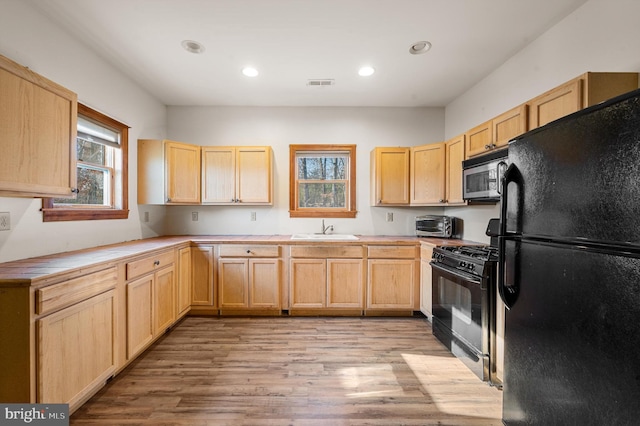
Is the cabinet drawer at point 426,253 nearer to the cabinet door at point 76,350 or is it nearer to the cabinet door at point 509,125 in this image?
the cabinet door at point 509,125

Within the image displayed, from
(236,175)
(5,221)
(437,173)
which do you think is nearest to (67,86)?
(5,221)

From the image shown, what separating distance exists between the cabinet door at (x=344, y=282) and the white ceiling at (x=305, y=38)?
7.01 feet

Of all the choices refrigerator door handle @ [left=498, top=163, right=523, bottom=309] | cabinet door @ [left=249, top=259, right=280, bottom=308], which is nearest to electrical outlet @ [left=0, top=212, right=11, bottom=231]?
cabinet door @ [left=249, top=259, right=280, bottom=308]

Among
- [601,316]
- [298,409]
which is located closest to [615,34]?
[601,316]

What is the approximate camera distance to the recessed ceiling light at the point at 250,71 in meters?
2.82

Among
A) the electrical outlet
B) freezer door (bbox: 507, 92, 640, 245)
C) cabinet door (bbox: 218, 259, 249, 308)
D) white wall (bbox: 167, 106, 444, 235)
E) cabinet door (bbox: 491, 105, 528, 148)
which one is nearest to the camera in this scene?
freezer door (bbox: 507, 92, 640, 245)

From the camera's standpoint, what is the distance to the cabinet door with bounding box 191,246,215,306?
10.4 ft

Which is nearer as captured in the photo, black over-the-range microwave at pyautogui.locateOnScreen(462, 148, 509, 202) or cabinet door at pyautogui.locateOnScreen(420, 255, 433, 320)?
black over-the-range microwave at pyautogui.locateOnScreen(462, 148, 509, 202)

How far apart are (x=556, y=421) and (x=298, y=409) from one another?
1351 mm

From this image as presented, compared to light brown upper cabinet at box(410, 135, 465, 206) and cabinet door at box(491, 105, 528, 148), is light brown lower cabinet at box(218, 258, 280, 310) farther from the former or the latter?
cabinet door at box(491, 105, 528, 148)

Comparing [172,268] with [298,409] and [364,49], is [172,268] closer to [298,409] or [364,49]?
[298,409]

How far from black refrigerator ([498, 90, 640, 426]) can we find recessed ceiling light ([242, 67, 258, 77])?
99.4 inches

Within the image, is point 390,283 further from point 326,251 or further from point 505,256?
point 505,256

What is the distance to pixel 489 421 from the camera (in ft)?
5.47
